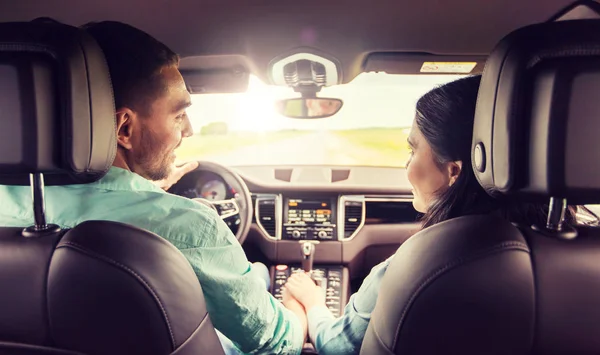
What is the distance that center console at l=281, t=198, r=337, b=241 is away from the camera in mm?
3848

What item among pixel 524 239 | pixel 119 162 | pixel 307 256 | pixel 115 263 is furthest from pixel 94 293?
pixel 307 256

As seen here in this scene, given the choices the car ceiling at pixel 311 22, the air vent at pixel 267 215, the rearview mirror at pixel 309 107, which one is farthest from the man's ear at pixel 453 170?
the air vent at pixel 267 215

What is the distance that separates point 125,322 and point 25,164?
0.50 metres

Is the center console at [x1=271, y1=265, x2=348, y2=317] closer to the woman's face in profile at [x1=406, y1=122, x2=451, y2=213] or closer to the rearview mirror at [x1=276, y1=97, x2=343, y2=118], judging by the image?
the rearview mirror at [x1=276, y1=97, x2=343, y2=118]

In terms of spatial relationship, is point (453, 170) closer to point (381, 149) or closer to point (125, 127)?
point (125, 127)

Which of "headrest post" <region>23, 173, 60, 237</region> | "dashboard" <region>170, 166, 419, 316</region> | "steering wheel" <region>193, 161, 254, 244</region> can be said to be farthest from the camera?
"dashboard" <region>170, 166, 419, 316</region>

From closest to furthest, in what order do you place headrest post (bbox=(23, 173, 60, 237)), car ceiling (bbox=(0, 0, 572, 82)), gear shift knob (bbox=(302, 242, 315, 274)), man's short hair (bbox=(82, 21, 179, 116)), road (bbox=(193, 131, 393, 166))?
headrest post (bbox=(23, 173, 60, 237)) < man's short hair (bbox=(82, 21, 179, 116)) < car ceiling (bbox=(0, 0, 572, 82)) < gear shift knob (bbox=(302, 242, 315, 274)) < road (bbox=(193, 131, 393, 166))

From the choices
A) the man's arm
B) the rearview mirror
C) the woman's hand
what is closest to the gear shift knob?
the woman's hand

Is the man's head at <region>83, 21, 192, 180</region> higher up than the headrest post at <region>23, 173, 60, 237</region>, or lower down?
higher up

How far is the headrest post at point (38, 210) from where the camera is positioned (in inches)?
57.4

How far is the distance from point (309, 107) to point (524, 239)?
2.52m

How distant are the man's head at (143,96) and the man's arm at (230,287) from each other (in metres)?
0.35

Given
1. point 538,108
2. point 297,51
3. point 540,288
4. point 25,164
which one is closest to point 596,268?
point 540,288

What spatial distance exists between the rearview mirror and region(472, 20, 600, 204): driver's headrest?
7.71 ft
